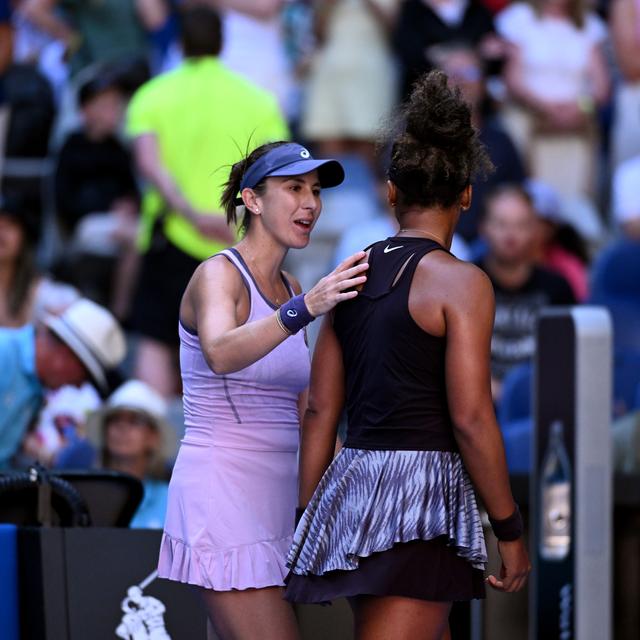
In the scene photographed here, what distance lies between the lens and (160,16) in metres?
9.04

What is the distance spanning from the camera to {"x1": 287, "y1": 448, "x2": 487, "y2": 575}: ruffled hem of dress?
336 centimetres

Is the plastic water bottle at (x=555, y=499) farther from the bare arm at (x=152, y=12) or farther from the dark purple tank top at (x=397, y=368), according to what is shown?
the bare arm at (x=152, y=12)

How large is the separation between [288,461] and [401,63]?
502 centimetres

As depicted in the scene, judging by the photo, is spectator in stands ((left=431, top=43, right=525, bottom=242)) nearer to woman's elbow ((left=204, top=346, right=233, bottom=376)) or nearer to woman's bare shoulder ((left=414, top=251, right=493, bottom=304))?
woman's elbow ((left=204, top=346, right=233, bottom=376))

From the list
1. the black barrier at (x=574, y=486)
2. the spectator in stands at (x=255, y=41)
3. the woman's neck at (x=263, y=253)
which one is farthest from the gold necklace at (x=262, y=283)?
the spectator in stands at (x=255, y=41)

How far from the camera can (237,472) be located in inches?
149

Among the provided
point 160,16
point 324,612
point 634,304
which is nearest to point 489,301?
point 324,612

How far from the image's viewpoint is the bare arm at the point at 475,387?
335 centimetres

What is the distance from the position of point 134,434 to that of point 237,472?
10.6 ft

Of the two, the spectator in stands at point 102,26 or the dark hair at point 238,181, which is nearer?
the dark hair at point 238,181

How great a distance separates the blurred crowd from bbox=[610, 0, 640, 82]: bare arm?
0.06 ft

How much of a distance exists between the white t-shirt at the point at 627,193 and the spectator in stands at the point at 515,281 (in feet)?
1.49

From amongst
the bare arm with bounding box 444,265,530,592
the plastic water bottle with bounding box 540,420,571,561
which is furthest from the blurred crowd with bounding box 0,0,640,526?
the bare arm with bounding box 444,265,530,592

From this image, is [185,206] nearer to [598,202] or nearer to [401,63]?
[401,63]
